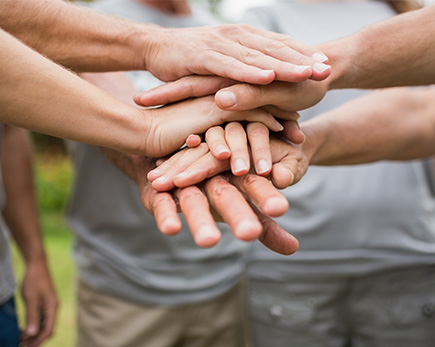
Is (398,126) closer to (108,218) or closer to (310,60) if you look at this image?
(310,60)

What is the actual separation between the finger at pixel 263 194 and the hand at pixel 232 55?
0.88 ft

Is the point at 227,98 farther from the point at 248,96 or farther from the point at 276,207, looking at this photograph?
the point at 276,207

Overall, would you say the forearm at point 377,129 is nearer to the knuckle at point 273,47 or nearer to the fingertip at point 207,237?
the knuckle at point 273,47

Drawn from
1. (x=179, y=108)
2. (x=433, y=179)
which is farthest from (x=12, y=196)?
(x=433, y=179)

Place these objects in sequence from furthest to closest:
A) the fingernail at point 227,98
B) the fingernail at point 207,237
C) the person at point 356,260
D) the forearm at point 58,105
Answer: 1. the person at point 356,260
2. the fingernail at point 227,98
3. the forearm at point 58,105
4. the fingernail at point 207,237

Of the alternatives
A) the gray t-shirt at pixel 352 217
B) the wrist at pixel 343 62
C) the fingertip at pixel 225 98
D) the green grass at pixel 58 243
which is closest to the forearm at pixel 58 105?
the fingertip at pixel 225 98

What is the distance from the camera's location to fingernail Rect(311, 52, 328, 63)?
1308mm

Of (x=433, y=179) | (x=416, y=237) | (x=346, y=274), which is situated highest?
(x=433, y=179)

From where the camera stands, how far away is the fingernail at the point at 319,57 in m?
1.31

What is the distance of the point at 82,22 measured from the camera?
1.51 m

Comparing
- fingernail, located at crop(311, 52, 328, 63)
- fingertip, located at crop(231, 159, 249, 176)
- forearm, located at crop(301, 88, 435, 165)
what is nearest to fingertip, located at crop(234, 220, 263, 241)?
fingertip, located at crop(231, 159, 249, 176)

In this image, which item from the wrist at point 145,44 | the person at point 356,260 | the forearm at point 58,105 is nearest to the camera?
the forearm at point 58,105

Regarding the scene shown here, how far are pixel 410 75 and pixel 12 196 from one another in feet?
5.56

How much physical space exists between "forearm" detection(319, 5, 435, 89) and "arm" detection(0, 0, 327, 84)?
114 millimetres
